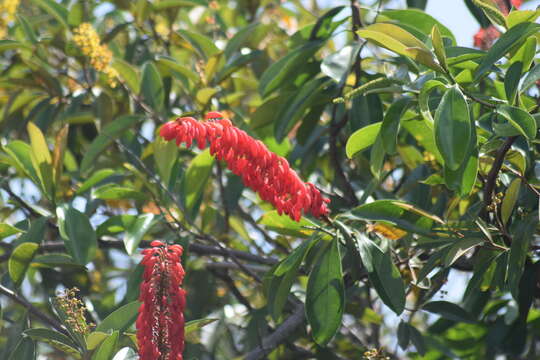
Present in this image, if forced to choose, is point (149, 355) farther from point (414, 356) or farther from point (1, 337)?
point (1, 337)

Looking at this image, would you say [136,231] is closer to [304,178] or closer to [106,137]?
[106,137]

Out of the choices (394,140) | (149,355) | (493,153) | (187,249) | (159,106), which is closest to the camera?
(149,355)

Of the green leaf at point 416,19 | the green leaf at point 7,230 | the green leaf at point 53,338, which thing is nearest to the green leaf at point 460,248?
the green leaf at point 416,19

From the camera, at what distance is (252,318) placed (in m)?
2.55

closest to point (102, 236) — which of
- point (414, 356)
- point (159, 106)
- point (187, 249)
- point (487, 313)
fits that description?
point (187, 249)

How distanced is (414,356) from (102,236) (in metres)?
0.98

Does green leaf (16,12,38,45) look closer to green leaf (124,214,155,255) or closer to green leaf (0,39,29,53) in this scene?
green leaf (0,39,29,53)

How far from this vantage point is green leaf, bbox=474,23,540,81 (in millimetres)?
1748

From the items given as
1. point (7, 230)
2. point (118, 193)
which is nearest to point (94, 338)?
point (7, 230)

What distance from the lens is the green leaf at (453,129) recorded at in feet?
5.28

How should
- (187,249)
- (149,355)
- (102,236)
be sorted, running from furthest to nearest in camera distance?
1. (102,236)
2. (187,249)
3. (149,355)

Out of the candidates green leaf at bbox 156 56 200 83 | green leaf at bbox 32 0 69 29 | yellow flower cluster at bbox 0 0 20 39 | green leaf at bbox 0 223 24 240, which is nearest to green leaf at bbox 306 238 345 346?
green leaf at bbox 0 223 24 240

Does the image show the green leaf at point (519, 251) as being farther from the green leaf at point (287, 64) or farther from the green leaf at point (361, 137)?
the green leaf at point (287, 64)

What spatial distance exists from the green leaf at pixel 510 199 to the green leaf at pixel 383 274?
28 cm
